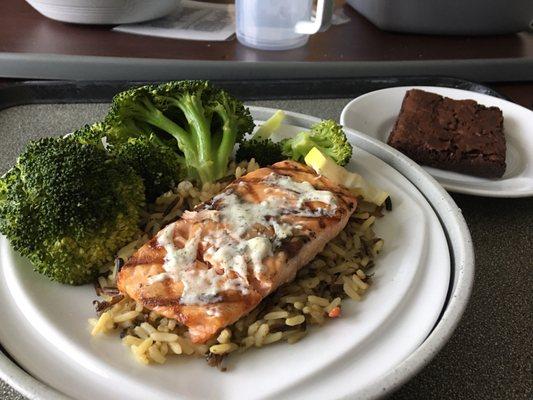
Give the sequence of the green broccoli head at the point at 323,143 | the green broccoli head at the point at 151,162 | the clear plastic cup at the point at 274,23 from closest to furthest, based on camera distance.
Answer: the green broccoli head at the point at 151,162 < the green broccoli head at the point at 323,143 < the clear plastic cup at the point at 274,23

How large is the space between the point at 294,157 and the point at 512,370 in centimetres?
79

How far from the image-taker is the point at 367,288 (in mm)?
1190

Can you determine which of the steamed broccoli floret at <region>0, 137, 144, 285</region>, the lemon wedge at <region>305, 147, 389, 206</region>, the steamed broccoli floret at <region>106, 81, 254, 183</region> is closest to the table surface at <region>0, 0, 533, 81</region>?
the steamed broccoli floret at <region>106, 81, 254, 183</region>

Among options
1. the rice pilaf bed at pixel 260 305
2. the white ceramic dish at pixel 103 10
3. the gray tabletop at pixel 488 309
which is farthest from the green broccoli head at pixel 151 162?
the white ceramic dish at pixel 103 10

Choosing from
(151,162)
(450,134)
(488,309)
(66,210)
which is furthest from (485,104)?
(66,210)

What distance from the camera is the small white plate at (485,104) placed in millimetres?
1738

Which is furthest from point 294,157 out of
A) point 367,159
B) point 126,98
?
point 126,98

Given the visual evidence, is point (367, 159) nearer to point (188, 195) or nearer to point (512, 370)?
point (188, 195)

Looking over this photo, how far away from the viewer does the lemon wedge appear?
1400mm

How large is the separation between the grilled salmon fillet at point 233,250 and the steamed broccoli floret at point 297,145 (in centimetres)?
23

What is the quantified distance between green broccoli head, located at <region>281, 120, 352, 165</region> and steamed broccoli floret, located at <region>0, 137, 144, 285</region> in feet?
1.71

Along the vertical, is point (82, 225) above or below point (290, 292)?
above

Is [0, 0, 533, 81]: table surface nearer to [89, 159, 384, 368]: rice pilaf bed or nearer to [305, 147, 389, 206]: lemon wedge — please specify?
[305, 147, 389, 206]: lemon wedge

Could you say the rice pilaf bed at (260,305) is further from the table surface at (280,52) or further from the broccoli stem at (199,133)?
the table surface at (280,52)
